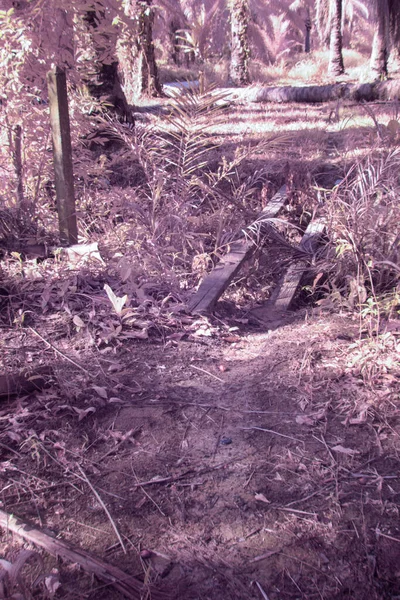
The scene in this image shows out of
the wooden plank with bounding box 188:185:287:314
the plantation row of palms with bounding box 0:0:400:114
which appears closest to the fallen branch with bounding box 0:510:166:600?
the wooden plank with bounding box 188:185:287:314

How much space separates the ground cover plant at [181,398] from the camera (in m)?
1.60

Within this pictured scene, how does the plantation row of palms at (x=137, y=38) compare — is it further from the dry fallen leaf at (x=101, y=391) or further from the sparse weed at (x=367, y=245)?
the dry fallen leaf at (x=101, y=391)

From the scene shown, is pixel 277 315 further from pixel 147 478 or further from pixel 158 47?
pixel 158 47

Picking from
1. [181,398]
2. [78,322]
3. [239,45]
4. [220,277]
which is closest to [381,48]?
[239,45]

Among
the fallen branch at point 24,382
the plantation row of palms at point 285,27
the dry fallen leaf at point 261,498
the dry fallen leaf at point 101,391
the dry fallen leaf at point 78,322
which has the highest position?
the plantation row of palms at point 285,27

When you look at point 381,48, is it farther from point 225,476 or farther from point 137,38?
point 225,476

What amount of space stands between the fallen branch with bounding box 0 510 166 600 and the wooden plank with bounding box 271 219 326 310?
2.22m

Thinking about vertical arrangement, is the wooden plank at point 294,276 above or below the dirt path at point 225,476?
→ above

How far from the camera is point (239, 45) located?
13961 mm

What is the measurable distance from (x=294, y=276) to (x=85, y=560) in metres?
2.63

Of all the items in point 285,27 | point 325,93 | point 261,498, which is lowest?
point 261,498

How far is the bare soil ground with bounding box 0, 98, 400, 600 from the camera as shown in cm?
159

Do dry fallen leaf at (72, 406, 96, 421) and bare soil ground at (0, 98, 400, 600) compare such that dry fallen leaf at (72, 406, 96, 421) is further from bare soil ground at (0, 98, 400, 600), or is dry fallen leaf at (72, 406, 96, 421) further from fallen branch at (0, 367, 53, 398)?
fallen branch at (0, 367, 53, 398)

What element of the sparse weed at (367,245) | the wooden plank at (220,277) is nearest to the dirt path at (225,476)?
the wooden plank at (220,277)
